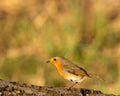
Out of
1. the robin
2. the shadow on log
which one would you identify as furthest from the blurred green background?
the shadow on log

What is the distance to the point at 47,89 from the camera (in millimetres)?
7633

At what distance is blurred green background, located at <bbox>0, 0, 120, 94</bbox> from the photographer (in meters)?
12.2

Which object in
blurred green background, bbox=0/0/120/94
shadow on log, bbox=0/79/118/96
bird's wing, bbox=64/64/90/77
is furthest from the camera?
blurred green background, bbox=0/0/120/94

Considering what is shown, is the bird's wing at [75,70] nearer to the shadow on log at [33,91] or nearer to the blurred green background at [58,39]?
the shadow on log at [33,91]

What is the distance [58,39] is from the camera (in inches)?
520

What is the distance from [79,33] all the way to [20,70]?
1.76 metres

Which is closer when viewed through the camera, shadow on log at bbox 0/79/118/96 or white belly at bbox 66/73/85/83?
shadow on log at bbox 0/79/118/96

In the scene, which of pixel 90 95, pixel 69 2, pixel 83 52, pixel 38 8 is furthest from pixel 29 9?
pixel 90 95

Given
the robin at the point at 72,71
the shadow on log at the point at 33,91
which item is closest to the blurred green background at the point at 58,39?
the robin at the point at 72,71

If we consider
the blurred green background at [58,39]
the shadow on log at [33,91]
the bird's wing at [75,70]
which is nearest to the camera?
the shadow on log at [33,91]

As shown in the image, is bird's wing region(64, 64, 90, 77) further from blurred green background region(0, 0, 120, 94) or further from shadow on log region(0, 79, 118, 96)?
blurred green background region(0, 0, 120, 94)

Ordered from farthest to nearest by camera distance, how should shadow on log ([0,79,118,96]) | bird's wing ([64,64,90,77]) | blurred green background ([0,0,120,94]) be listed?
blurred green background ([0,0,120,94]) → bird's wing ([64,64,90,77]) → shadow on log ([0,79,118,96])

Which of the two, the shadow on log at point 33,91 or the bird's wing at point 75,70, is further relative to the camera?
the bird's wing at point 75,70

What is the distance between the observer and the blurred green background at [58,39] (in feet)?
39.9
